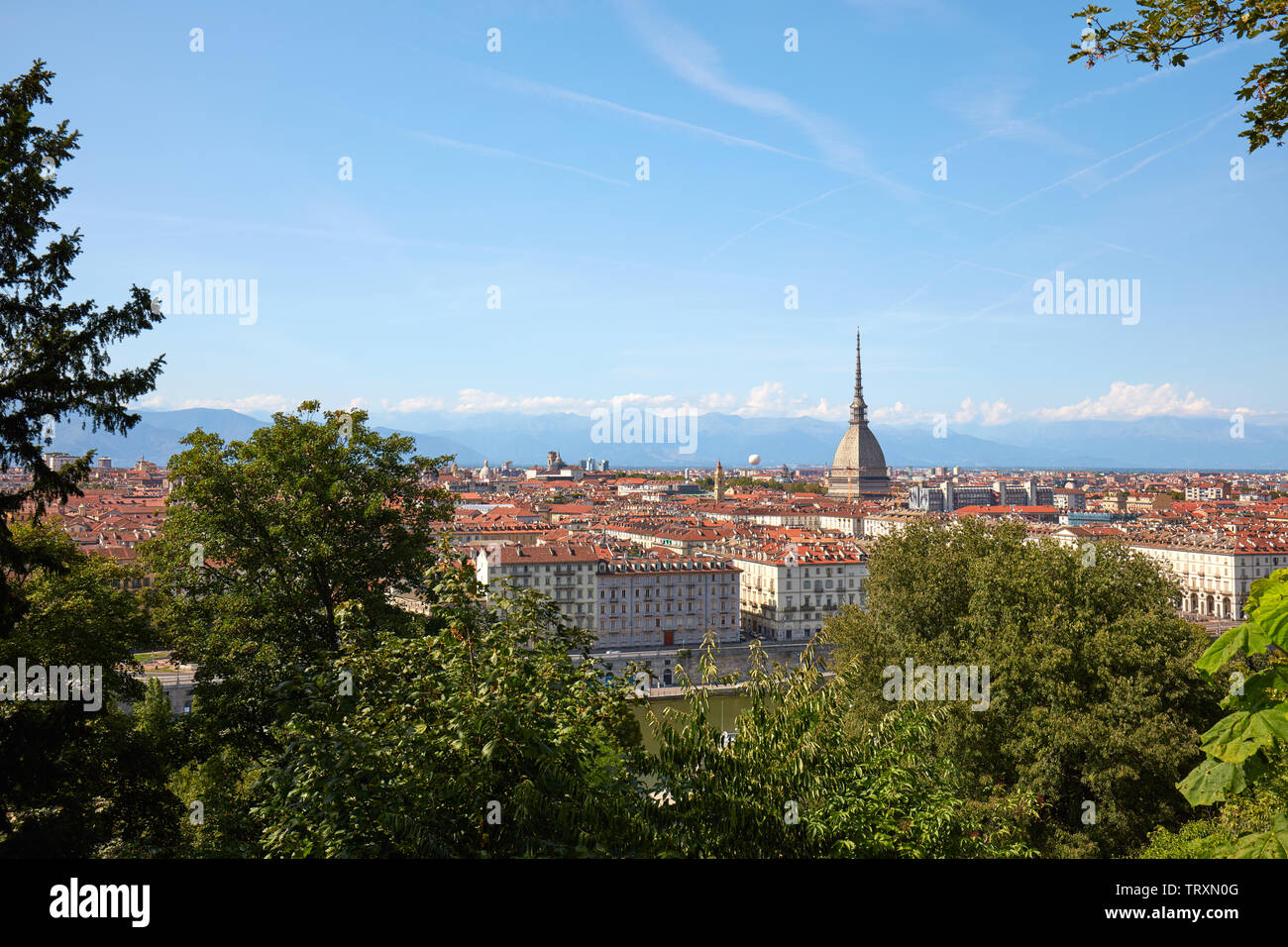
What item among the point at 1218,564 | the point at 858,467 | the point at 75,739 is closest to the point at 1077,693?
the point at 75,739

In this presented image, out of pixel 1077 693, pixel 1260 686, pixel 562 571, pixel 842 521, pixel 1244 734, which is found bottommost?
pixel 842 521

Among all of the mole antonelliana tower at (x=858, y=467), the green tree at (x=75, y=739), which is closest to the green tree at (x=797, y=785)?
the green tree at (x=75, y=739)

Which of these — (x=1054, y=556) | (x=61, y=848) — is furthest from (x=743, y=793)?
(x=1054, y=556)

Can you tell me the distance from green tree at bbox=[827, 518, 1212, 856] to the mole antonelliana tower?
150161 millimetres

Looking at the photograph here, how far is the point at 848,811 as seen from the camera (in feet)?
17.9

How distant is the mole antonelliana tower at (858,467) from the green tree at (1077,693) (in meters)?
150

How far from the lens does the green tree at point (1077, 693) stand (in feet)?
47.7

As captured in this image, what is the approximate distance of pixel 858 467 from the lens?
16875 centimetres

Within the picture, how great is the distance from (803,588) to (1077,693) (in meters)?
52.2

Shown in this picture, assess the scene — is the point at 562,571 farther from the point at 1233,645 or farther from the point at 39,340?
the point at 1233,645

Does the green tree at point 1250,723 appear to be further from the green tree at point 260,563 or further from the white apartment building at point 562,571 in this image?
the white apartment building at point 562,571

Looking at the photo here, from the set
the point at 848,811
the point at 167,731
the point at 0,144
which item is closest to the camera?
the point at 848,811
